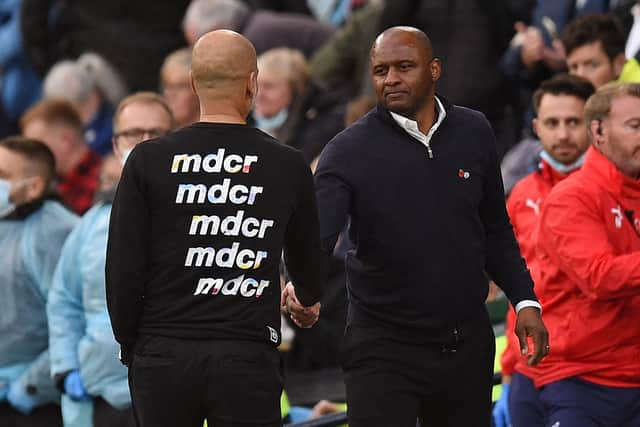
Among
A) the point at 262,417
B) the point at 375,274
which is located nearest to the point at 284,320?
the point at 375,274

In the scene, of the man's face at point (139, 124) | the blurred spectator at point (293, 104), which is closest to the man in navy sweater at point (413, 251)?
the man's face at point (139, 124)

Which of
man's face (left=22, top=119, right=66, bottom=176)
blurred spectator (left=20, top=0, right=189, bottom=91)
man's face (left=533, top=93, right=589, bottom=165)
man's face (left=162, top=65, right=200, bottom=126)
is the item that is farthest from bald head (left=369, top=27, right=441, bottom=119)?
blurred spectator (left=20, top=0, right=189, bottom=91)

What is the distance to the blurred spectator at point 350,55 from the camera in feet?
33.8

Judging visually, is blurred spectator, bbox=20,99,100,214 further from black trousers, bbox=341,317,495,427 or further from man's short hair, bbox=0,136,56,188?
black trousers, bbox=341,317,495,427

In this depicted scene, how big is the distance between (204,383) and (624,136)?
2.26m

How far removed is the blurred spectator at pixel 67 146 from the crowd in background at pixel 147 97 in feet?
0.04

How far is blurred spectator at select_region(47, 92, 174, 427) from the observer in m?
6.81

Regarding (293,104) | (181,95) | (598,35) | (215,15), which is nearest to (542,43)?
(598,35)

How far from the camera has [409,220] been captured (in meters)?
5.41

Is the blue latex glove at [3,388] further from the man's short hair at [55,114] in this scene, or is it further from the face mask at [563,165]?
the man's short hair at [55,114]

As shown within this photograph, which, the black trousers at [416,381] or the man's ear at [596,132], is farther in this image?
Result: the man's ear at [596,132]

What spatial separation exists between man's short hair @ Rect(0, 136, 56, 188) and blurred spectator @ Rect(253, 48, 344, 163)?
7.71 ft

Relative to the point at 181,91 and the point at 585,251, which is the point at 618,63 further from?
the point at 181,91

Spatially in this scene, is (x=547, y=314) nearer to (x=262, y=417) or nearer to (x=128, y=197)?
(x=262, y=417)
